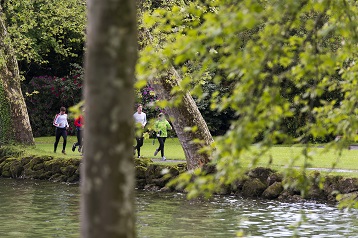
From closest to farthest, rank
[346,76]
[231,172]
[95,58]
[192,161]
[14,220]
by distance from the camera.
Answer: [95,58] → [231,172] → [346,76] → [14,220] → [192,161]

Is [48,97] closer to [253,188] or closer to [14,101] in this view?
[14,101]

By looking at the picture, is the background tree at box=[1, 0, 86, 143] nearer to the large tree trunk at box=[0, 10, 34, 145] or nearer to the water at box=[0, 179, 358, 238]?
the large tree trunk at box=[0, 10, 34, 145]

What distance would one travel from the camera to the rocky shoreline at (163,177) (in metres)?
21.2

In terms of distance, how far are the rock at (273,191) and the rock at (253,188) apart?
259mm

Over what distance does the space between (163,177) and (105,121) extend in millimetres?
19371

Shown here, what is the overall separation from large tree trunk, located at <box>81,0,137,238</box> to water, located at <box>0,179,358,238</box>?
10.0 meters

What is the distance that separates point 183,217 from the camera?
1908 centimetres

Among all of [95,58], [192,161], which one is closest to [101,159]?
[95,58]

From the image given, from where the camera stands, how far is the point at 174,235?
647 inches

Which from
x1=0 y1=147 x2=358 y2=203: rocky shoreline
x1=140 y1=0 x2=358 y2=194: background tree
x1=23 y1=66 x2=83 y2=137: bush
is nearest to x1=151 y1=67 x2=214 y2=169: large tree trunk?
x1=0 y1=147 x2=358 y2=203: rocky shoreline

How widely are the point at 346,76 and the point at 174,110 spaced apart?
54.0 ft

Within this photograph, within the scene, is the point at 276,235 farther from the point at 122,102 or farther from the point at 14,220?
the point at 122,102

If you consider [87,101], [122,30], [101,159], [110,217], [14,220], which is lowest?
[14,220]

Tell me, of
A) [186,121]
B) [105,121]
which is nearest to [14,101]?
[186,121]
